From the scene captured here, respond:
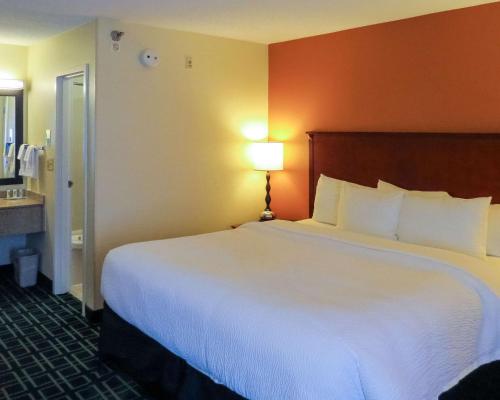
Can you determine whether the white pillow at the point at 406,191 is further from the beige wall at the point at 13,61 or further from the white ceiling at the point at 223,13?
the beige wall at the point at 13,61

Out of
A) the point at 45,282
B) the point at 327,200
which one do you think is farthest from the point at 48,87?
the point at 327,200

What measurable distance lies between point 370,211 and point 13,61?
3630mm

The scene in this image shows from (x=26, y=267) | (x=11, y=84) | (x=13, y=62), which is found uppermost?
(x=13, y=62)

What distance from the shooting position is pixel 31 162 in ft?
14.5

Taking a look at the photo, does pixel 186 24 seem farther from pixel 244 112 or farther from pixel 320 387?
pixel 320 387

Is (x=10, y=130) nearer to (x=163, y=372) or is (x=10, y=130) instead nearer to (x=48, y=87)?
(x=48, y=87)

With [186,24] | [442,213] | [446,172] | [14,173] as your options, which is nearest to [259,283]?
[442,213]

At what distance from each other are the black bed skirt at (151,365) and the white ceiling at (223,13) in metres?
1.98

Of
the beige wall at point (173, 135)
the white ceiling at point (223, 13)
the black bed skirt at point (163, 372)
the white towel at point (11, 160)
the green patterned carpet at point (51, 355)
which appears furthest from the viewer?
the white towel at point (11, 160)

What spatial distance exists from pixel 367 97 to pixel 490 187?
1200 millimetres

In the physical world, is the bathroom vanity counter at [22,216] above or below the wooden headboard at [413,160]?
below

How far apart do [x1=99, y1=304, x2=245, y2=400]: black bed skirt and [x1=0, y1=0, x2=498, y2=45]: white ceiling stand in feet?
6.49

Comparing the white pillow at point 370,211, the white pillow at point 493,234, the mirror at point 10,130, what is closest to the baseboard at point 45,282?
the mirror at point 10,130

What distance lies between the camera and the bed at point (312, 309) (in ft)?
5.69
